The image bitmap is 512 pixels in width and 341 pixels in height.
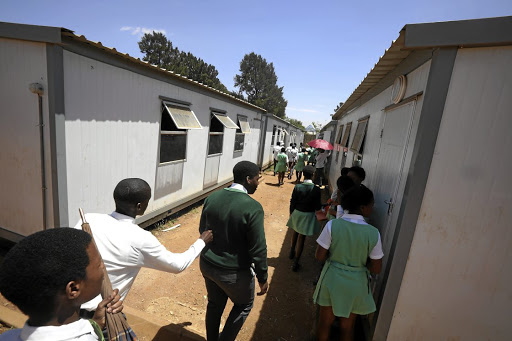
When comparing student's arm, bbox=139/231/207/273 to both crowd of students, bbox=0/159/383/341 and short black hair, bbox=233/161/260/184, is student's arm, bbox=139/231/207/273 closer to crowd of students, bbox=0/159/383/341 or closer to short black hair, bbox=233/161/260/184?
crowd of students, bbox=0/159/383/341

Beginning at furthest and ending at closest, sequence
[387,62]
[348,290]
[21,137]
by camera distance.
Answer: [21,137]
[387,62]
[348,290]

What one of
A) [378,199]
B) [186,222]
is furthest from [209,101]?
[378,199]

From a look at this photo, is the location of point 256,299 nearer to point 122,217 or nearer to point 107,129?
point 122,217

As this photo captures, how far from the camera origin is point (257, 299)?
145 inches

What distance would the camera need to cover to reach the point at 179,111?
18.3 ft

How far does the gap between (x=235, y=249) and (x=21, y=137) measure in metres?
3.52

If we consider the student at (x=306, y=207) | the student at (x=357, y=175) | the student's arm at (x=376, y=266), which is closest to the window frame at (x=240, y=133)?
the student at (x=306, y=207)

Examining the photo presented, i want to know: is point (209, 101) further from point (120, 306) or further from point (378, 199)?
point (120, 306)

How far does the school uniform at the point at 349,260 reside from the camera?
7.21 feet

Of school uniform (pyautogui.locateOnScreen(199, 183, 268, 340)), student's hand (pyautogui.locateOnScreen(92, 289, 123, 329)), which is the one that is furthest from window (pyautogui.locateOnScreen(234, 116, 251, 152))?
student's hand (pyautogui.locateOnScreen(92, 289, 123, 329))

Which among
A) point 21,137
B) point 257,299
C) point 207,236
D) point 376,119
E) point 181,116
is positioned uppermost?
point 376,119

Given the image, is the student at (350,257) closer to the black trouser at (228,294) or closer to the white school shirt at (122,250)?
the black trouser at (228,294)

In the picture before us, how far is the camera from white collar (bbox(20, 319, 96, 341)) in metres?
0.88

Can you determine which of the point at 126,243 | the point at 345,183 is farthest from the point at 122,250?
the point at 345,183
